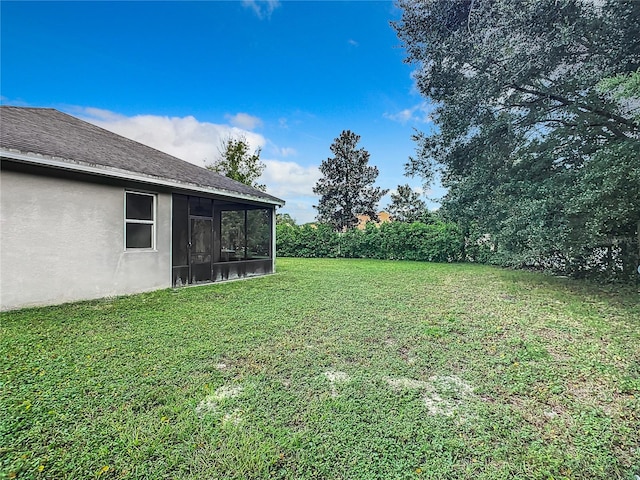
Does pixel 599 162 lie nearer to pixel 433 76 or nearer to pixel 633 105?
pixel 633 105

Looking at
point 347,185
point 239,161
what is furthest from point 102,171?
point 347,185

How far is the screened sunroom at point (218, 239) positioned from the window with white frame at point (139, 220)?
54 centimetres

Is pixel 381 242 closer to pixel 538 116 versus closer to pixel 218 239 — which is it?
pixel 218 239

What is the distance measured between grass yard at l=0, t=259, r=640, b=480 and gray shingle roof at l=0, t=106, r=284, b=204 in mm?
2765

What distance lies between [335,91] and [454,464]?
1537 cm

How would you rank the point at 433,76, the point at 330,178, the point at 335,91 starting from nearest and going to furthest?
the point at 433,76 < the point at 335,91 < the point at 330,178

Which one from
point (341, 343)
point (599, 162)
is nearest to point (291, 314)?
point (341, 343)

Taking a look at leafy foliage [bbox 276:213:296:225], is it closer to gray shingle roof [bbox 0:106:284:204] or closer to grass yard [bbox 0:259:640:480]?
gray shingle roof [bbox 0:106:284:204]

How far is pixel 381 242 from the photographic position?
1745 cm

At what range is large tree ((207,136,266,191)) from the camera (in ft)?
71.3

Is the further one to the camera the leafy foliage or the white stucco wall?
the leafy foliage

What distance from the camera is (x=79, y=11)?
8953 mm

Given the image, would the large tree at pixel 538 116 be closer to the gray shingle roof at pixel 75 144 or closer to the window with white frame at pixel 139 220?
the gray shingle roof at pixel 75 144

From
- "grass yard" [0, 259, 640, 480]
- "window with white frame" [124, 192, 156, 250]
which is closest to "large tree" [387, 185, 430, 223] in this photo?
"grass yard" [0, 259, 640, 480]
